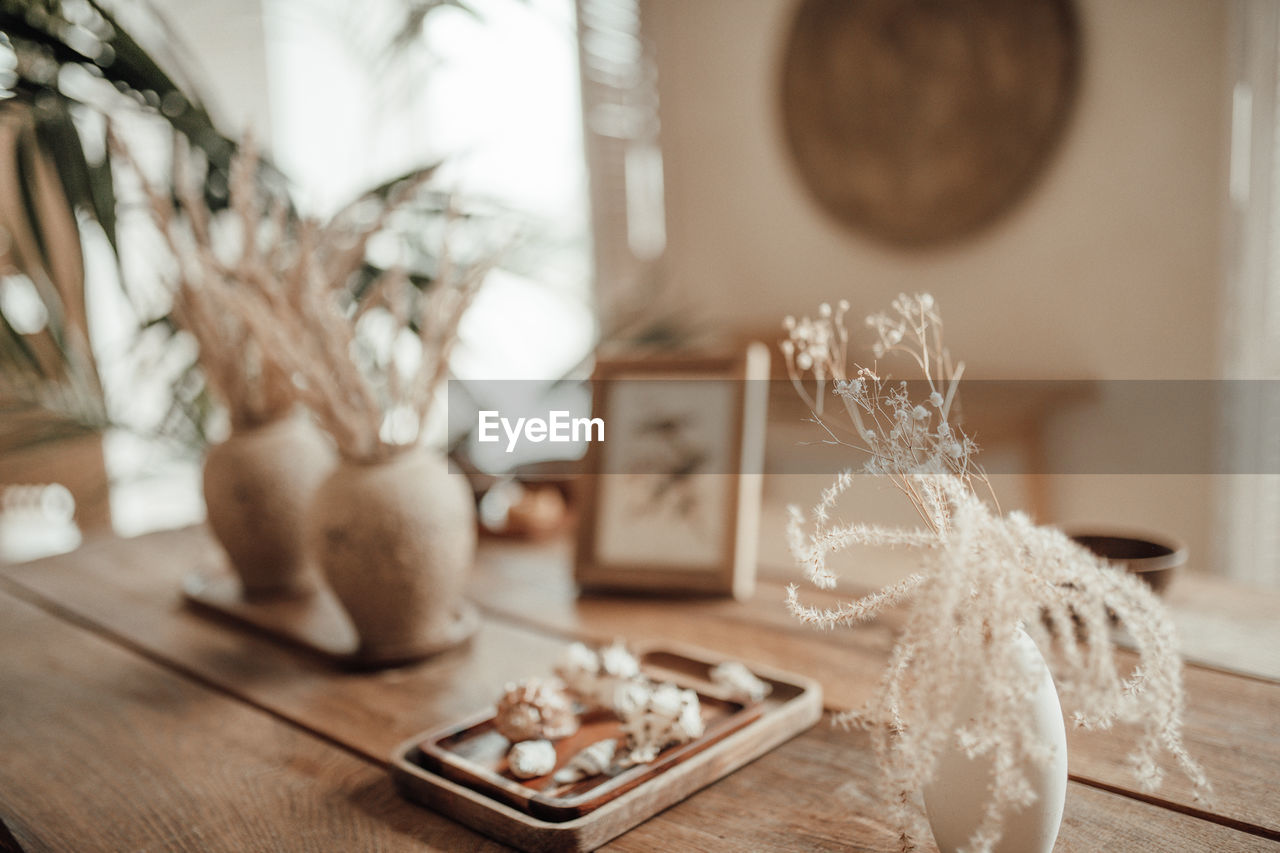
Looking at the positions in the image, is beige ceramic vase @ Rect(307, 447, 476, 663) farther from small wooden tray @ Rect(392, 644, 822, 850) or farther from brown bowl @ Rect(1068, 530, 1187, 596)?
brown bowl @ Rect(1068, 530, 1187, 596)

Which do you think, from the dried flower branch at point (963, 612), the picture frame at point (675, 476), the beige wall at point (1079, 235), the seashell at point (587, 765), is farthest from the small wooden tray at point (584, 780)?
the beige wall at point (1079, 235)

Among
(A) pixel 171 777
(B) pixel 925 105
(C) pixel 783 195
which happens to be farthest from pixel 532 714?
(C) pixel 783 195

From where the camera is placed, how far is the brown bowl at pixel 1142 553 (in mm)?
984

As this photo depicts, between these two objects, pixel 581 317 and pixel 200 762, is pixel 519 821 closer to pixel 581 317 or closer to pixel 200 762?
pixel 200 762

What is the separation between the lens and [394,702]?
0.95 metres

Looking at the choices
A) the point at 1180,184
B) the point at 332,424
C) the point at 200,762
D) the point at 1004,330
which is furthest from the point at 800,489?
the point at 200,762

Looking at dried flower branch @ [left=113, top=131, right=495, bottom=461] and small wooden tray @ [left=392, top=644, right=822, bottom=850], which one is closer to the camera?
small wooden tray @ [left=392, top=644, right=822, bottom=850]

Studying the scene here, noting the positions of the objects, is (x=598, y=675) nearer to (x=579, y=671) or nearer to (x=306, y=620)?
(x=579, y=671)

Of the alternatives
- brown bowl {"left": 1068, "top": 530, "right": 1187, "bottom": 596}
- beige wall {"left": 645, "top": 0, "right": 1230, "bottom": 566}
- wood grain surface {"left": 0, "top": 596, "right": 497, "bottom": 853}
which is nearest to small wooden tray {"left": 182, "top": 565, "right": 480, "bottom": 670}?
wood grain surface {"left": 0, "top": 596, "right": 497, "bottom": 853}

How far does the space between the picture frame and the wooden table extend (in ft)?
0.15

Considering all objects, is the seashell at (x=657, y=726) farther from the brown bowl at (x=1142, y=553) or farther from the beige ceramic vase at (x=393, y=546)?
the brown bowl at (x=1142, y=553)

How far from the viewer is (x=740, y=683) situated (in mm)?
861

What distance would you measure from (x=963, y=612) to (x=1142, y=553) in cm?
62

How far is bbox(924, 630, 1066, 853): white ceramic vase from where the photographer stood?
0.57 metres
